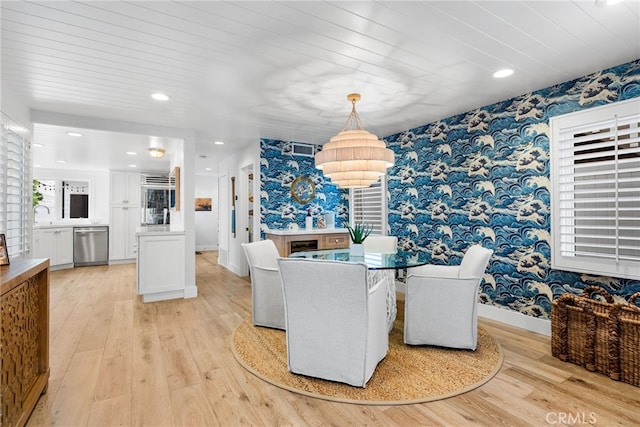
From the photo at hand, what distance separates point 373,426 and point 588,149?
297 centimetres

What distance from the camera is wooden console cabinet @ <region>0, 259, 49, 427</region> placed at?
1.56 metres

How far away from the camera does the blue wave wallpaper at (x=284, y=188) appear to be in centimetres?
520

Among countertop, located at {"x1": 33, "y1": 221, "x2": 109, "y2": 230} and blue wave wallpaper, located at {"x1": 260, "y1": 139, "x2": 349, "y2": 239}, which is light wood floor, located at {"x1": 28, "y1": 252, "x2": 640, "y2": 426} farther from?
countertop, located at {"x1": 33, "y1": 221, "x2": 109, "y2": 230}

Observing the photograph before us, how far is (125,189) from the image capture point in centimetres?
748

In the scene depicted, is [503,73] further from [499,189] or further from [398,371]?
[398,371]

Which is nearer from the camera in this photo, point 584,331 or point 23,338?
point 23,338

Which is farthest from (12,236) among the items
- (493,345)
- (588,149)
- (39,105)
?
(588,149)

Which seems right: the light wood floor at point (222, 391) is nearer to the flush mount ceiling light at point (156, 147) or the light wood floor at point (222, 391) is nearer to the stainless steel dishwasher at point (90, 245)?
the flush mount ceiling light at point (156, 147)

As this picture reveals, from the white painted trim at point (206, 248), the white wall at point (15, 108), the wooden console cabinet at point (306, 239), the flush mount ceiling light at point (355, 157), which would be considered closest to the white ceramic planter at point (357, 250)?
the flush mount ceiling light at point (355, 157)

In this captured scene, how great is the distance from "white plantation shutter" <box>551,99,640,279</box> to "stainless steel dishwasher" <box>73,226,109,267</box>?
27.0 ft

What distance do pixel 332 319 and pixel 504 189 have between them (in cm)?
257

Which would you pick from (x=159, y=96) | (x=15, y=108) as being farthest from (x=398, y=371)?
(x=15, y=108)

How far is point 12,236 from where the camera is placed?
3111 mm

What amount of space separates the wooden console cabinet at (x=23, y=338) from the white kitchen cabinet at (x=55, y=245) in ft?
17.8
